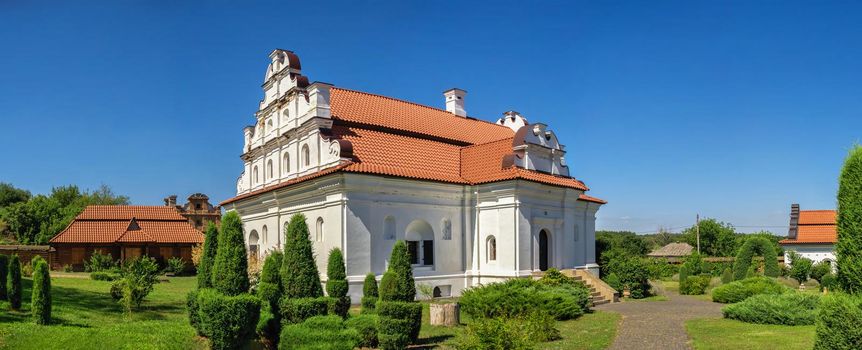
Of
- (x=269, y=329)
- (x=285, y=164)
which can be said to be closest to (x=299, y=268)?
(x=269, y=329)

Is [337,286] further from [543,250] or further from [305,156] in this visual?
[543,250]

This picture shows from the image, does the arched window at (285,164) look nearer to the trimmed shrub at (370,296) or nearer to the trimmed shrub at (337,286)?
the trimmed shrub at (370,296)

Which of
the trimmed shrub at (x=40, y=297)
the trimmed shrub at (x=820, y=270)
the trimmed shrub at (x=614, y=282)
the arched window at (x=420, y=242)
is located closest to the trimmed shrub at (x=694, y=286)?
the trimmed shrub at (x=614, y=282)

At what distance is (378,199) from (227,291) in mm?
11362

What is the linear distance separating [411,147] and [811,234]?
34.4 metres

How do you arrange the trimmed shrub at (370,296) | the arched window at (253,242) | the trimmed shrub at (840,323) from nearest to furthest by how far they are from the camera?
the trimmed shrub at (840,323) < the trimmed shrub at (370,296) < the arched window at (253,242)

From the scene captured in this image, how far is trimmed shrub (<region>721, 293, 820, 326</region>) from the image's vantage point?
18.3m

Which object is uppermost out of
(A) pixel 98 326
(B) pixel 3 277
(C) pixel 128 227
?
(C) pixel 128 227

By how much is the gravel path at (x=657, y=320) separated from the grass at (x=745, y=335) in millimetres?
402

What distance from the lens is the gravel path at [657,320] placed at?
15.9 m

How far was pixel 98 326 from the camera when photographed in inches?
655

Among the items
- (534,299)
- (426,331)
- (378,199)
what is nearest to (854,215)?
(534,299)

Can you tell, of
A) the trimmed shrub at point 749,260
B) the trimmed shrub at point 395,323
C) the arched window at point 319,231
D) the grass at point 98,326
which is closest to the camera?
the grass at point 98,326

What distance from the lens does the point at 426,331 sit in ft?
57.7
